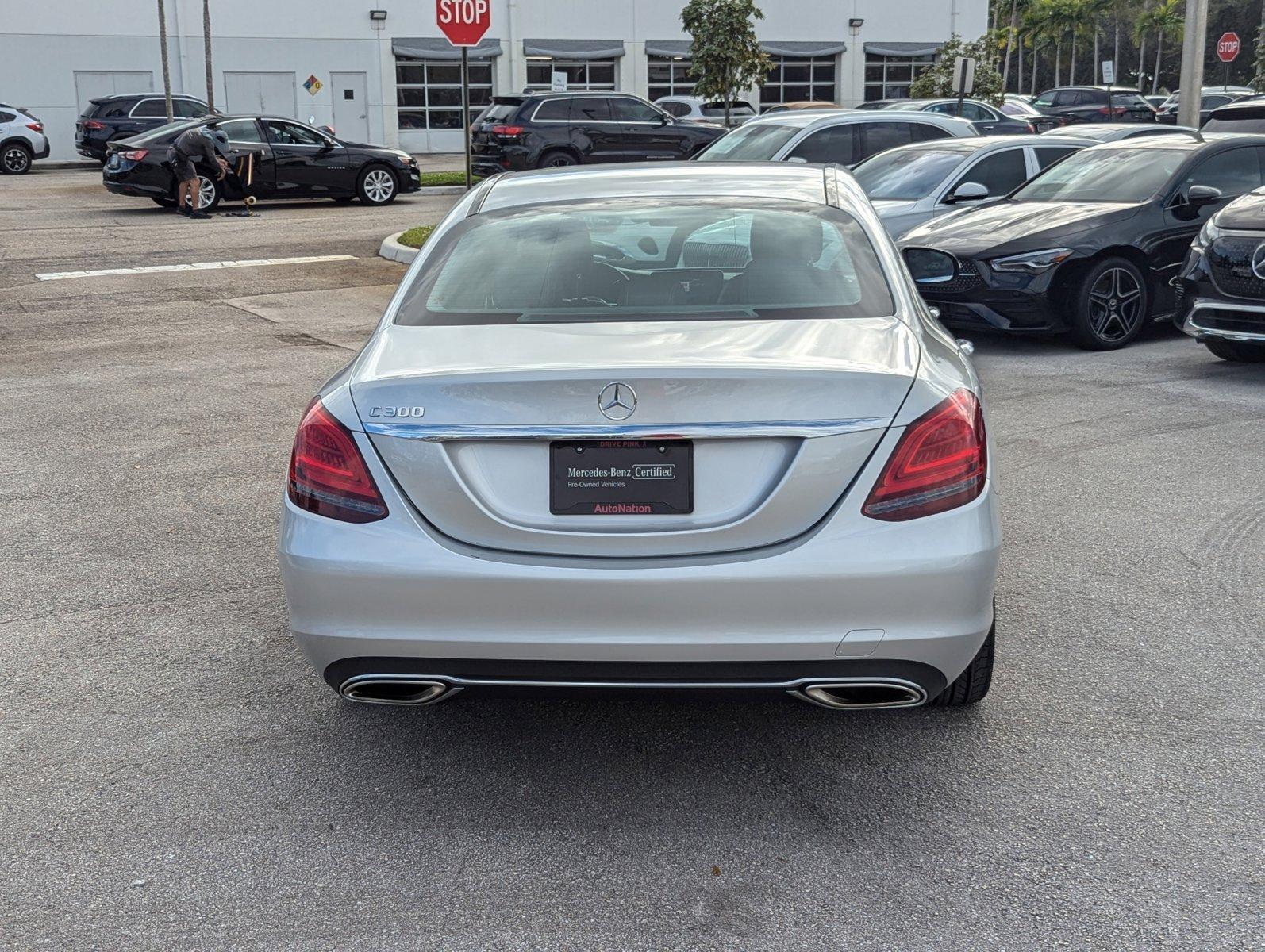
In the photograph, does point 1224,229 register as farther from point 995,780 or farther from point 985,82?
point 985,82

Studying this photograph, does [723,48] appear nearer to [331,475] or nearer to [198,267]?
[198,267]

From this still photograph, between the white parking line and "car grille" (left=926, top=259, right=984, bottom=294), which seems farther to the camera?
the white parking line

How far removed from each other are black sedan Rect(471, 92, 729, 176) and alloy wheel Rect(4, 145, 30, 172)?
39.9 ft

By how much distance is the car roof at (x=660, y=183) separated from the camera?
452cm

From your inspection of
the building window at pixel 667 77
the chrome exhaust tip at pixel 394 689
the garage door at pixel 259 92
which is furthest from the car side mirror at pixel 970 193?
the building window at pixel 667 77

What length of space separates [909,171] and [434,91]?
33405 mm

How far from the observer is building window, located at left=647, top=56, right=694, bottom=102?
1790 inches

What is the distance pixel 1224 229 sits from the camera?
892cm

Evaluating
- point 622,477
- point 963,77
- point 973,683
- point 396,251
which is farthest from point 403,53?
point 622,477

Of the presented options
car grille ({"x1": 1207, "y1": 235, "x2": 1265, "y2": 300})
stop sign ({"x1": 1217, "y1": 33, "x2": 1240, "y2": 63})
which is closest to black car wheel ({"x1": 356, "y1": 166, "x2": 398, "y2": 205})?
car grille ({"x1": 1207, "y1": 235, "x2": 1265, "y2": 300})

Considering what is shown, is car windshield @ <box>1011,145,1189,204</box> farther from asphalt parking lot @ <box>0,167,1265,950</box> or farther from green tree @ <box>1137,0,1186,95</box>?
green tree @ <box>1137,0,1186,95</box>

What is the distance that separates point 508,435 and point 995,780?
1593mm

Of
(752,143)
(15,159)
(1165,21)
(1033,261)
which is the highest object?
(1165,21)

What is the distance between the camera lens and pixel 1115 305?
10180 mm
